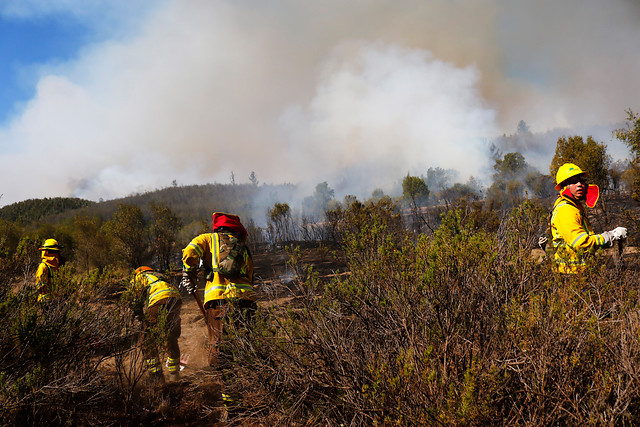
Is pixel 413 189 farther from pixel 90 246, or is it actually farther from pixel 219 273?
pixel 219 273

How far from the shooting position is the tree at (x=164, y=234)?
1239 centimetres

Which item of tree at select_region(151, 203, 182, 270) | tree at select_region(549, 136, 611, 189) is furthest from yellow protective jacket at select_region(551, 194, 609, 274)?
tree at select_region(151, 203, 182, 270)

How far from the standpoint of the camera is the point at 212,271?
304 centimetres

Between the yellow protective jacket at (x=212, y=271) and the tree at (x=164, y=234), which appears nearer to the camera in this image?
the yellow protective jacket at (x=212, y=271)

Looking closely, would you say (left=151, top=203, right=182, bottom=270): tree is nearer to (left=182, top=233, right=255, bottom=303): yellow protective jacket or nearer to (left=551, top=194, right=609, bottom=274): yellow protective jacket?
(left=182, top=233, right=255, bottom=303): yellow protective jacket

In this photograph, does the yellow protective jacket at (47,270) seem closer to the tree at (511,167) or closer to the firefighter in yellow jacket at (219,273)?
the firefighter in yellow jacket at (219,273)

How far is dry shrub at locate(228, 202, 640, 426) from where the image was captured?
4.16 ft

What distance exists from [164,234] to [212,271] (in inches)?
423

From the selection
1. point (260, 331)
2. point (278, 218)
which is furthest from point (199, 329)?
point (278, 218)

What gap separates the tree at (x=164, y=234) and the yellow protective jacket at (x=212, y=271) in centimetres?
1016

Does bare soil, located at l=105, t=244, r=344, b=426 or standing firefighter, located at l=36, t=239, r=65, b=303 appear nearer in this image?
bare soil, located at l=105, t=244, r=344, b=426

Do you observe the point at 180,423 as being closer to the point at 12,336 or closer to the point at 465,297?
the point at 12,336

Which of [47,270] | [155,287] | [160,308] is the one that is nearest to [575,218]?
[160,308]

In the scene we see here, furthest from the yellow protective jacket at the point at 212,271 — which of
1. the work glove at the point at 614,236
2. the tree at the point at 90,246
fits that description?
the tree at the point at 90,246
